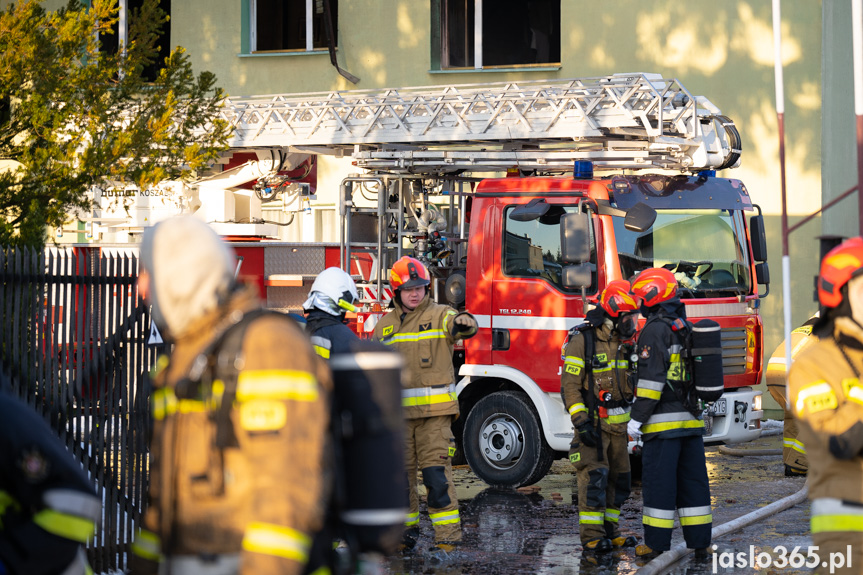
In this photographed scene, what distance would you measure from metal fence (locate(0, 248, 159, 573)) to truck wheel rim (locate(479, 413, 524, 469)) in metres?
3.60

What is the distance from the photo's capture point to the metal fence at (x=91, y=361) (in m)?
6.34

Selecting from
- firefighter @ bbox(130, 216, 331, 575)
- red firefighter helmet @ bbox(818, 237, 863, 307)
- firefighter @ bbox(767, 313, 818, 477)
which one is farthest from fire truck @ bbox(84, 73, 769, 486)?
firefighter @ bbox(130, 216, 331, 575)

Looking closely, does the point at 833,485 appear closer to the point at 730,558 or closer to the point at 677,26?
the point at 730,558

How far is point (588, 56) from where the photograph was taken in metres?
15.4

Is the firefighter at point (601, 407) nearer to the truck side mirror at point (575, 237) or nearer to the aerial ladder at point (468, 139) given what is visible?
the truck side mirror at point (575, 237)

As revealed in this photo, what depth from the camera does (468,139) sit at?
420 inches

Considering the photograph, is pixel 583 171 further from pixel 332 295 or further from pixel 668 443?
pixel 332 295

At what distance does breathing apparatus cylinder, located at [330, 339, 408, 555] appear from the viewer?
8.24 ft

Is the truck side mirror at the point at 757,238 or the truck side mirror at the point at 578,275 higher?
the truck side mirror at the point at 757,238

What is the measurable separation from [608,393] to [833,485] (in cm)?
390

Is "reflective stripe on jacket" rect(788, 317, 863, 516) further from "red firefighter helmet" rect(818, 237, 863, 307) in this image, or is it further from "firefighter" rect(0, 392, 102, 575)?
"firefighter" rect(0, 392, 102, 575)

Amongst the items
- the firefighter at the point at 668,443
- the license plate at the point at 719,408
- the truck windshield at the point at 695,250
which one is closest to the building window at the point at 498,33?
the truck windshield at the point at 695,250

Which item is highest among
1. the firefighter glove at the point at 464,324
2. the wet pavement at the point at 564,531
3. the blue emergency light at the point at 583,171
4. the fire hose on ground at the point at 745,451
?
the blue emergency light at the point at 583,171

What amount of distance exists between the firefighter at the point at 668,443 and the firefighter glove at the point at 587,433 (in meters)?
0.41
